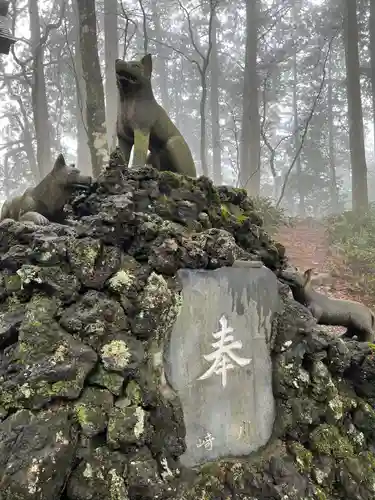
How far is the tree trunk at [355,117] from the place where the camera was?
11266mm

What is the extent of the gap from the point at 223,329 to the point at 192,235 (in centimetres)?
68

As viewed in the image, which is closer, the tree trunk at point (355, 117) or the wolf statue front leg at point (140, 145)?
the wolf statue front leg at point (140, 145)

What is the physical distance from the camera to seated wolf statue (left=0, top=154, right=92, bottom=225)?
3131mm

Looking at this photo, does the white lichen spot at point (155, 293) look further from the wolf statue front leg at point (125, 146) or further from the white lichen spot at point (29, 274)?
the wolf statue front leg at point (125, 146)

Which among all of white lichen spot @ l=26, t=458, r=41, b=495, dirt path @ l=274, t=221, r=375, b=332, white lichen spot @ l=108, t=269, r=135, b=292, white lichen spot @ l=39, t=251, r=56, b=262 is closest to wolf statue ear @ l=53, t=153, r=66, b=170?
white lichen spot @ l=39, t=251, r=56, b=262

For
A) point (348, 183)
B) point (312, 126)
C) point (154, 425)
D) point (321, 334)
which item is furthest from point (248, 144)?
point (348, 183)

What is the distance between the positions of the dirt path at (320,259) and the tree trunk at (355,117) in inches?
55.1

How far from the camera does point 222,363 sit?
2541 millimetres

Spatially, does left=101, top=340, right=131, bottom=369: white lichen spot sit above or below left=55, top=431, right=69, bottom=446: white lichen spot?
above

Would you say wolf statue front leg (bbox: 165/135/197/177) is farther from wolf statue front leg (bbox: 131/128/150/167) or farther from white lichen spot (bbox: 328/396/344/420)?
white lichen spot (bbox: 328/396/344/420)

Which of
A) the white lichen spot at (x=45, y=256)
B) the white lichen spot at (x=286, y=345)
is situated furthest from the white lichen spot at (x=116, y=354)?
the white lichen spot at (x=286, y=345)

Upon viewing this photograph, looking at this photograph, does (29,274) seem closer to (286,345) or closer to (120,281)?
(120,281)

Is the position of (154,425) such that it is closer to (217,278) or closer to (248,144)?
(217,278)

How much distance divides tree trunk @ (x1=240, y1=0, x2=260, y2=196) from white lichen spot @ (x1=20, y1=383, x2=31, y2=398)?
10839 millimetres
